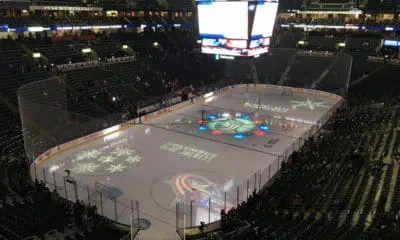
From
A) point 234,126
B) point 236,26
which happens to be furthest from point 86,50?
point 234,126

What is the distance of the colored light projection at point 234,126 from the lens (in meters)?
23.3

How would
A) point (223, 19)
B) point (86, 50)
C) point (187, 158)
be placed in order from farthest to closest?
point (86, 50), point (223, 19), point (187, 158)

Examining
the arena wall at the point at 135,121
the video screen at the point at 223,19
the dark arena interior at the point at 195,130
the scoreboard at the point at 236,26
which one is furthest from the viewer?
the video screen at the point at 223,19

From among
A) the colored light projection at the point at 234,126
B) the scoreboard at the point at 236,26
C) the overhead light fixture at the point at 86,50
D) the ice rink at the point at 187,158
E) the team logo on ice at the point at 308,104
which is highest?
the scoreboard at the point at 236,26

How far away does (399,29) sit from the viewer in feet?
144

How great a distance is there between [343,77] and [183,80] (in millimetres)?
16578

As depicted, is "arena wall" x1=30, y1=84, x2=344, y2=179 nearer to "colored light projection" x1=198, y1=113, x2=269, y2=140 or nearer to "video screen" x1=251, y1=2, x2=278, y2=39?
"colored light projection" x1=198, y1=113, x2=269, y2=140

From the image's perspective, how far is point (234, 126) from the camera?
81.9ft

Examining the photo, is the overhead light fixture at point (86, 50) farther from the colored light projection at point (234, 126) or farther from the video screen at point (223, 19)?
the colored light projection at point (234, 126)

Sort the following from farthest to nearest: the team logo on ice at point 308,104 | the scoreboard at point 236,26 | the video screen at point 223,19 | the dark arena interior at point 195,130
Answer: the team logo on ice at point 308,104, the video screen at point 223,19, the scoreboard at point 236,26, the dark arena interior at point 195,130

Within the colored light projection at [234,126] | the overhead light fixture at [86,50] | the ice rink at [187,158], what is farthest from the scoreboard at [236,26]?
the overhead light fixture at [86,50]

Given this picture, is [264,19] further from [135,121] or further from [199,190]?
[199,190]

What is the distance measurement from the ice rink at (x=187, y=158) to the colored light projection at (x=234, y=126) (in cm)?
7

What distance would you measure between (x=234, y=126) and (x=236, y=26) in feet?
22.8
